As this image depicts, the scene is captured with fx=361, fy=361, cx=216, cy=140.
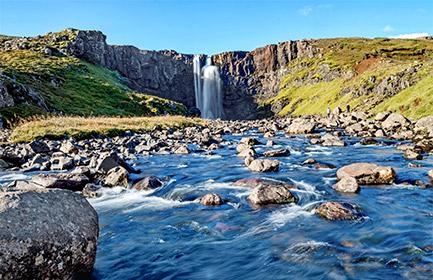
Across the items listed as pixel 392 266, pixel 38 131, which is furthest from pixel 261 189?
pixel 38 131

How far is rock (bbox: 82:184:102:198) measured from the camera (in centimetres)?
1772

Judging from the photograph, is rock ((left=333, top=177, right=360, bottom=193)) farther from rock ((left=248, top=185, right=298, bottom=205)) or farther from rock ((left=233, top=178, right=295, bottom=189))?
rock ((left=248, top=185, right=298, bottom=205))

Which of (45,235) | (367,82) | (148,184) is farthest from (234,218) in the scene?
(367,82)

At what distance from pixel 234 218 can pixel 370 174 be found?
8908 mm

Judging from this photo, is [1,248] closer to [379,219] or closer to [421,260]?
[421,260]

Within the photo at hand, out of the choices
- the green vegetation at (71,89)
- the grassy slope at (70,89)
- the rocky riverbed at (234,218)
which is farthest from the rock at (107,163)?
the green vegetation at (71,89)

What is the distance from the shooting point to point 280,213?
13.9m

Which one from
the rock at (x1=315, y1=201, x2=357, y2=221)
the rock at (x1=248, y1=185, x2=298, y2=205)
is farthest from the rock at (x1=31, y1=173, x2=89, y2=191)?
the rock at (x1=315, y1=201, x2=357, y2=221)

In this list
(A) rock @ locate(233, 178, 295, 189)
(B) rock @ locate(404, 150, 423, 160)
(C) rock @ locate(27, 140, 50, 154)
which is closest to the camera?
(A) rock @ locate(233, 178, 295, 189)

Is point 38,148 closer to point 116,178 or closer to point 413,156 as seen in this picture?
point 116,178

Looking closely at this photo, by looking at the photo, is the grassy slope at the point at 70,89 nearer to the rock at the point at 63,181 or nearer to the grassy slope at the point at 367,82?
the rock at the point at 63,181

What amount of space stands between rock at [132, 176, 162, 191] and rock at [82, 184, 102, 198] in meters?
1.86

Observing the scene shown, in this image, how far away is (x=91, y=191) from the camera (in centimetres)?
1797

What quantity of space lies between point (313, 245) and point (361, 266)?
172 centimetres
